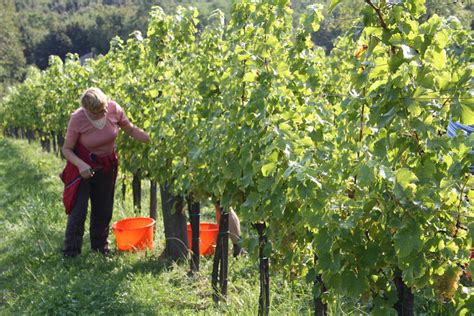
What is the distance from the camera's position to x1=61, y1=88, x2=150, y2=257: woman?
205 inches

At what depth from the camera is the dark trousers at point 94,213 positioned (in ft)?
18.0

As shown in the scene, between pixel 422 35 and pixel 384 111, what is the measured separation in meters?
0.28

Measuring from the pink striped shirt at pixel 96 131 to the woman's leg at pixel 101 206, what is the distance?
273mm

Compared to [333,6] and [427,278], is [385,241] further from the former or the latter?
[333,6]

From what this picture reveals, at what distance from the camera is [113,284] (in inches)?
188

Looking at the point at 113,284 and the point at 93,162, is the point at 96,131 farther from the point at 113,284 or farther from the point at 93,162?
the point at 113,284

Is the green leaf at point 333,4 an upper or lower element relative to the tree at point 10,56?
lower

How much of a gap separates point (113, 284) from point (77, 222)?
1007 millimetres

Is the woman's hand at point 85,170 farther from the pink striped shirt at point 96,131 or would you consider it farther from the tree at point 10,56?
the tree at point 10,56

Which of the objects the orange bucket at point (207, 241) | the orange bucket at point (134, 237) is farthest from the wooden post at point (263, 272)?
the orange bucket at point (134, 237)

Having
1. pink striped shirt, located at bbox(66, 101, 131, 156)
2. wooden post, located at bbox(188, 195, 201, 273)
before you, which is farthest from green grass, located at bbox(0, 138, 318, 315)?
pink striped shirt, located at bbox(66, 101, 131, 156)

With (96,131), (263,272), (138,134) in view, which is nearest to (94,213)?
(96,131)

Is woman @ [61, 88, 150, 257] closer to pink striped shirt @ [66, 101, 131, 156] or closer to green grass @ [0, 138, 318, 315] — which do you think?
pink striped shirt @ [66, 101, 131, 156]

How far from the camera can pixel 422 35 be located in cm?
183
